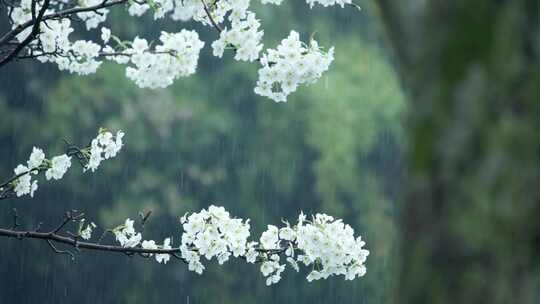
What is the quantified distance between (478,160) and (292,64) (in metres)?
2.54

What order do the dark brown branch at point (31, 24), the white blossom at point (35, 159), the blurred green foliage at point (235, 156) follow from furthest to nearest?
the blurred green foliage at point (235, 156)
the white blossom at point (35, 159)
the dark brown branch at point (31, 24)

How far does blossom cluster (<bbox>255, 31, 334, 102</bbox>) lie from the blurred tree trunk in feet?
7.89

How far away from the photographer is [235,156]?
13594 millimetres

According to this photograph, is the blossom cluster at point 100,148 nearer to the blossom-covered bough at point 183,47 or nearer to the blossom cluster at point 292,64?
the blossom-covered bough at point 183,47

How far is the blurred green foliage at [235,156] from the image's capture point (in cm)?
1290

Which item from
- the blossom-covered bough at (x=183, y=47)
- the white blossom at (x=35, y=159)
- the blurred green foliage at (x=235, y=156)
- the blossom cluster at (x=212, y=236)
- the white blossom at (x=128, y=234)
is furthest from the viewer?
the blurred green foliage at (x=235, y=156)

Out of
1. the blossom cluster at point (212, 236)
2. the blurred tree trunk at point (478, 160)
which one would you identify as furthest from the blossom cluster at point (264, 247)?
the blurred tree trunk at point (478, 160)

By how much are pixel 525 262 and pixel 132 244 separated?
3091mm

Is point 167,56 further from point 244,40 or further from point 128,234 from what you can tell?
point 128,234

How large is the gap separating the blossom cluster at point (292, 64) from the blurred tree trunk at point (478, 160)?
240cm

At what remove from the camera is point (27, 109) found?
12.6m

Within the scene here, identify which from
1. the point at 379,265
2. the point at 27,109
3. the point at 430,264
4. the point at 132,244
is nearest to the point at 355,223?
the point at 379,265

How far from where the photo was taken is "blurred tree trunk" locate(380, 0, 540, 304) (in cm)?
123

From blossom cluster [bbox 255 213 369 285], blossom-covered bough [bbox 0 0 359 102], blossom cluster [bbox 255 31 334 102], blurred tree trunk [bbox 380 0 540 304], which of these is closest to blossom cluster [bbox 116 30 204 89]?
blossom-covered bough [bbox 0 0 359 102]
